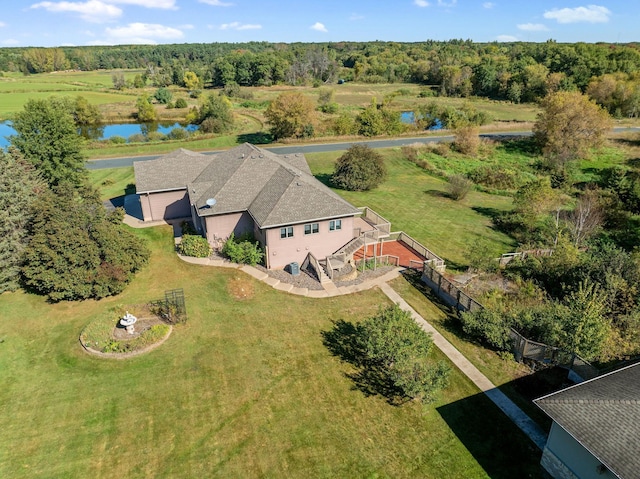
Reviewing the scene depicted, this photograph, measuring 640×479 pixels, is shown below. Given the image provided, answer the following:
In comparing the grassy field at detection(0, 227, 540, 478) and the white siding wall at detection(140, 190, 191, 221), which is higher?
the white siding wall at detection(140, 190, 191, 221)

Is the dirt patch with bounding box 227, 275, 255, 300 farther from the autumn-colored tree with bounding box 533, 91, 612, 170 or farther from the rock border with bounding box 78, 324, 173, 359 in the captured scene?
the autumn-colored tree with bounding box 533, 91, 612, 170

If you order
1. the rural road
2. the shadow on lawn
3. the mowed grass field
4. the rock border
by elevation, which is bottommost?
the shadow on lawn

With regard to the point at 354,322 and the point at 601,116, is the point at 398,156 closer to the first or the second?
the point at 601,116

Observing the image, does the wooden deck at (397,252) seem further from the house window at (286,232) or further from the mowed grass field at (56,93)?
the mowed grass field at (56,93)

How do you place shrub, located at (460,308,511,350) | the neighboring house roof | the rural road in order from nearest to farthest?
shrub, located at (460,308,511,350) → the neighboring house roof → the rural road

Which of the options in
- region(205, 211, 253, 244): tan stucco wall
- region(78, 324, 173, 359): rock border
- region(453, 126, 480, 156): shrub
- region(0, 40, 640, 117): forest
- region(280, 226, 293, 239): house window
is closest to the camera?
region(78, 324, 173, 359): rock border

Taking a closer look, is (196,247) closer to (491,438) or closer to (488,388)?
(488,388)

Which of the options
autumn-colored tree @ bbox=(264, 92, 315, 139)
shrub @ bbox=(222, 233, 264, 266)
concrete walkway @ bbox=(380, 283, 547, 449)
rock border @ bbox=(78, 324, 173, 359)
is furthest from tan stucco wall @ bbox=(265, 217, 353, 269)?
autumn-colored tree @ bbox=(264, 92, 315, 139)
